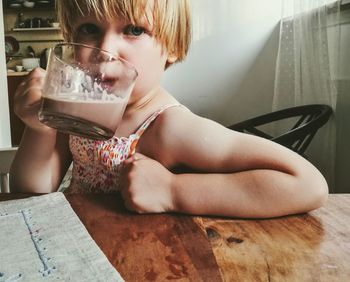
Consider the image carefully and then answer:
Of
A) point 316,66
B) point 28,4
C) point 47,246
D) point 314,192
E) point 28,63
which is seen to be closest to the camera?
point 47,246

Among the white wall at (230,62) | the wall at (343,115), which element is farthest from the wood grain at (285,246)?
the white wall at (230,62)

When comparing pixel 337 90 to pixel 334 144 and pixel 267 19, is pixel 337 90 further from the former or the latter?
pixel 267 19

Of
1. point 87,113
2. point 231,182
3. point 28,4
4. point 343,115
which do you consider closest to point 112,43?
point 87,113

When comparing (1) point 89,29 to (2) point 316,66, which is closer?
(1) point 89,29

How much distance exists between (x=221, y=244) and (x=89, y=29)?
411 mm

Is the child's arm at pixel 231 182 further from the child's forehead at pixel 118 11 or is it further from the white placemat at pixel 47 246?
the child's forehead at pixel 118 11

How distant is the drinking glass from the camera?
1.69 feet

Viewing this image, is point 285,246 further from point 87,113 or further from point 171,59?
point 171,59

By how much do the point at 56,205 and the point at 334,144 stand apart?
1546mm

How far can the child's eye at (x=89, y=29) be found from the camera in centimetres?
67

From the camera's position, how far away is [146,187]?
0.58 m

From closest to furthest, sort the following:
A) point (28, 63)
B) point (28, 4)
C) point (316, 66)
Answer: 1. point (316, 66)
2. point (28, 63)
3. point (28, 4)

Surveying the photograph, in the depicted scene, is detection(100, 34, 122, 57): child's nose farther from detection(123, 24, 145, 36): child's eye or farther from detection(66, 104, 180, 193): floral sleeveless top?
detection(66, 104, 180, 193): floral sleeveless top

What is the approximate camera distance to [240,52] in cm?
277
